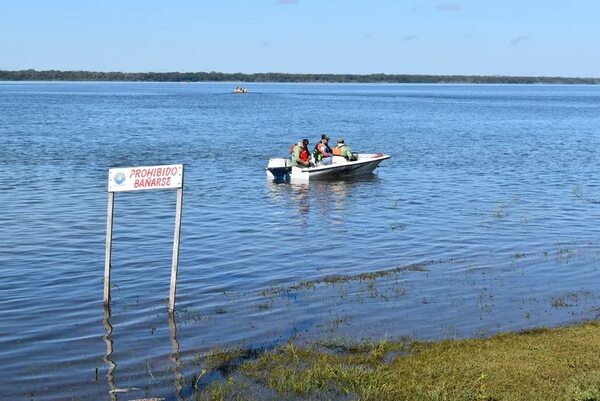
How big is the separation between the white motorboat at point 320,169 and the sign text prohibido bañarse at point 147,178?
20004 millimetres

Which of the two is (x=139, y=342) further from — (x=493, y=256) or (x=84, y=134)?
(x=84, y=134)

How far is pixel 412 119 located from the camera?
90.8 meters

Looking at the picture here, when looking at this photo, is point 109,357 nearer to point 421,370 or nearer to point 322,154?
point 421,370

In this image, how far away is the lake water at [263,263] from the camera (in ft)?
42.9

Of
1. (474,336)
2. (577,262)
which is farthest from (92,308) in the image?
(577,262)

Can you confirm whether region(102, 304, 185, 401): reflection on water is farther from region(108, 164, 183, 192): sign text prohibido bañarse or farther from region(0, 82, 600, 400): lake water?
region(108, 164, 183, 192): sign text prohibido bañarse

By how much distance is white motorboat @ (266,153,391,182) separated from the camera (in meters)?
34.6

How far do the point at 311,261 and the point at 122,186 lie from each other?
6.38 meters

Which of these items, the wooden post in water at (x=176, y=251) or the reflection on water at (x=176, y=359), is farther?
the wooden post in water at (x=176, y=251)

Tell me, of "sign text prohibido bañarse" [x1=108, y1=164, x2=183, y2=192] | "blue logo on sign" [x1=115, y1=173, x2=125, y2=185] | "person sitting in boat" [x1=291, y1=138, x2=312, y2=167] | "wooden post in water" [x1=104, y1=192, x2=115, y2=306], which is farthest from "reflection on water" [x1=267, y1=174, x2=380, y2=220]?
"blue logo on sign" [x1=115, y1=173, x2=125, y2=185]

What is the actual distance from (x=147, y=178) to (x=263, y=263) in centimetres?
562

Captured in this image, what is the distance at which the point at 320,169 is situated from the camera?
115 ft

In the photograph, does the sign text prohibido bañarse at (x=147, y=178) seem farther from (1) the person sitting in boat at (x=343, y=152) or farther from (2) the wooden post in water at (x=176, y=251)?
(1) the person sitting in boat at (x=343, y=152)

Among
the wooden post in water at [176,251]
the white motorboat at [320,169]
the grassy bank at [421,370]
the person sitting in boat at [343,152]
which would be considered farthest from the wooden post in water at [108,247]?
the person sitting in boat at [343,152]
